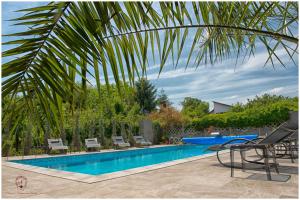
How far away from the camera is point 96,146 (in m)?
12.7

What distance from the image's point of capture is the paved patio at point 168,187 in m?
3.71

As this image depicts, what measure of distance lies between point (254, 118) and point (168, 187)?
50.3 ft

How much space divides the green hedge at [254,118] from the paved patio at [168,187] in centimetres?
1272

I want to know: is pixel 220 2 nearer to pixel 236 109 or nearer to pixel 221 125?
pixel 221 125

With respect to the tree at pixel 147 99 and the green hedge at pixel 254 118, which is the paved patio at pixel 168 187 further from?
the tree at pixel 147 99

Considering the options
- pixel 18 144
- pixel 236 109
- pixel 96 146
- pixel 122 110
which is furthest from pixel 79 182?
pixel 236 109

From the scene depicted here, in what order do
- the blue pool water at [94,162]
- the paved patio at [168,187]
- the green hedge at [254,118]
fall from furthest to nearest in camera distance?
the green hedge at [254,118] → the blue pool water at [94,162] → the paved patio at [168,187]

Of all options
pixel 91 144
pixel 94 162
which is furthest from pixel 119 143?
pixel 94 162

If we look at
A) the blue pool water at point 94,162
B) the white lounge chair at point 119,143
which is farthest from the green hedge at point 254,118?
the blue pool water at point 94,162

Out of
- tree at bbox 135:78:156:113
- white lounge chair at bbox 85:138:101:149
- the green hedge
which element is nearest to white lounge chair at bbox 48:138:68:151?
white lounge chair at bbox 85:138:101:149

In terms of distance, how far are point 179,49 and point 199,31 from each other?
1.18 ft

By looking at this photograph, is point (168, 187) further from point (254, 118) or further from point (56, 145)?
point (254, 118)

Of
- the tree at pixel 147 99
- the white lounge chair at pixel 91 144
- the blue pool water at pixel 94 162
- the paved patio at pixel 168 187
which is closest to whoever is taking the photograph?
the paved patio at pixel 168 187

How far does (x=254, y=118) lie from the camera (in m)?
18.2
